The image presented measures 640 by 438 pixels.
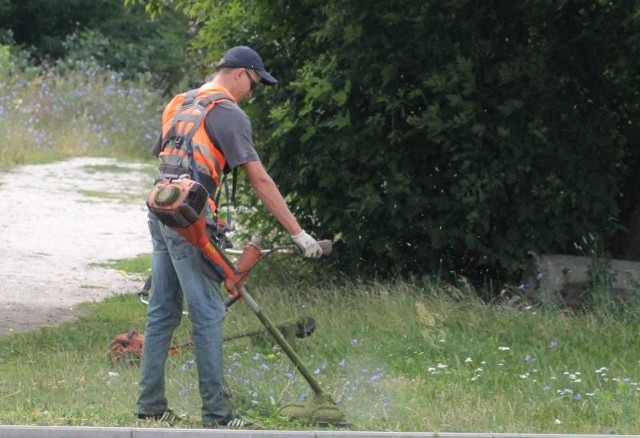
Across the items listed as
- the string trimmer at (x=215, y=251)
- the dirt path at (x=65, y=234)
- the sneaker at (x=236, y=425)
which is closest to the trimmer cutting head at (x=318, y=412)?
the string trimmer at (x=215, y=251)

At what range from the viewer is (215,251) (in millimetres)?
6512

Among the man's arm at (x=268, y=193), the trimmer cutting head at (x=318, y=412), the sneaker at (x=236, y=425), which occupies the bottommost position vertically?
the sneaker at (x=236, y=425)

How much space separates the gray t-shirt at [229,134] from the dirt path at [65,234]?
405 centimetres

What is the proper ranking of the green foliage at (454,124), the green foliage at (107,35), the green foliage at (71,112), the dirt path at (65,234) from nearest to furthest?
the green foliage at (454,124) < the dirt path at (65,234) < the green foliage at (71,112) < the green foliage at (107,35)

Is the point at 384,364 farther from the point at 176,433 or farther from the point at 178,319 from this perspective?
the point at 176,433

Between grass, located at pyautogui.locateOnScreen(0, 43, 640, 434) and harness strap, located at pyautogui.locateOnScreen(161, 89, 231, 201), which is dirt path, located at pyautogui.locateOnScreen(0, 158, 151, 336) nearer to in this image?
grass, located at pyautogui.locateOnScreen(0, 43, 640, 434)

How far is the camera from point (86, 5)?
3238 cm

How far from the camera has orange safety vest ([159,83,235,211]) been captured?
256 inches

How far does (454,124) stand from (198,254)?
4.36m

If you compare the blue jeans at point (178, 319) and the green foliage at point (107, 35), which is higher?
the blue jeans at point (178, 319)

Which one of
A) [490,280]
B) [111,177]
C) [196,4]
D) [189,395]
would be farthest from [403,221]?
[111,177]

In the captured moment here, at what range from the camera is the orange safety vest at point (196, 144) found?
6504 mm

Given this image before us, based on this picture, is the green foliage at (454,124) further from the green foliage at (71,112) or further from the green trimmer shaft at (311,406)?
the green foliage at (71,112)

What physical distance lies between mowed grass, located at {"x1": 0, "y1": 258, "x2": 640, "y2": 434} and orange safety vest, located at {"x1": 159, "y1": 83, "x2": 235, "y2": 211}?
4.11ft
